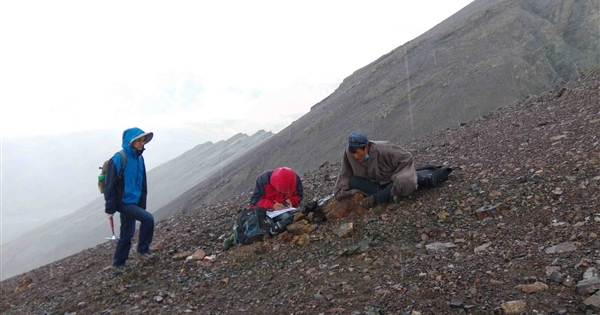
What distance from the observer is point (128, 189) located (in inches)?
214

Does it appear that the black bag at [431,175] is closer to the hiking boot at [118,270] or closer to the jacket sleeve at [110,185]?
the jacket sleeve at [110,185]

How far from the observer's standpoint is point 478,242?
4.01 metres

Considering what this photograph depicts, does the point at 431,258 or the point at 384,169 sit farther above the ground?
the point at 384,169

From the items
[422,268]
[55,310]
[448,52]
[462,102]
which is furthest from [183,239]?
[448,52]

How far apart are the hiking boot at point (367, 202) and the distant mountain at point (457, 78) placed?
868 centimetres

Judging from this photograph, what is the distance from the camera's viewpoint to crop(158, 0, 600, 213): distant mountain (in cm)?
1383

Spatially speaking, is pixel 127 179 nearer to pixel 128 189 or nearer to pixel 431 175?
pixel 128 189

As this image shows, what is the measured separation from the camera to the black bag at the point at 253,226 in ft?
18.4

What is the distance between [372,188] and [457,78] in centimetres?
1118

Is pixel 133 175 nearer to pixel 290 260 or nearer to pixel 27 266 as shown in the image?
pixel 290 260

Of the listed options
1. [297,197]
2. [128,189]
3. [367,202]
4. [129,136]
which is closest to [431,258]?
[367,202]

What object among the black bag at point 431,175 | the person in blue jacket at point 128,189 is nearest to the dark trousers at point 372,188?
the black bag at point 431,175

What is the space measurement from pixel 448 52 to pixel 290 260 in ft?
48.1

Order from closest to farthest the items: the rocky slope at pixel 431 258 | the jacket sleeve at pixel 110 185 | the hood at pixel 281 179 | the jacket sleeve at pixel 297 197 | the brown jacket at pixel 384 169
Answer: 1. the rocky slope at pixel 431 258
2. the brown jacket at pixel 384 169
3. the jacket sleeve at pixel 110 185
4. the hood at pixel 281 179
5. the jacket sleeve at pixel 297 197
